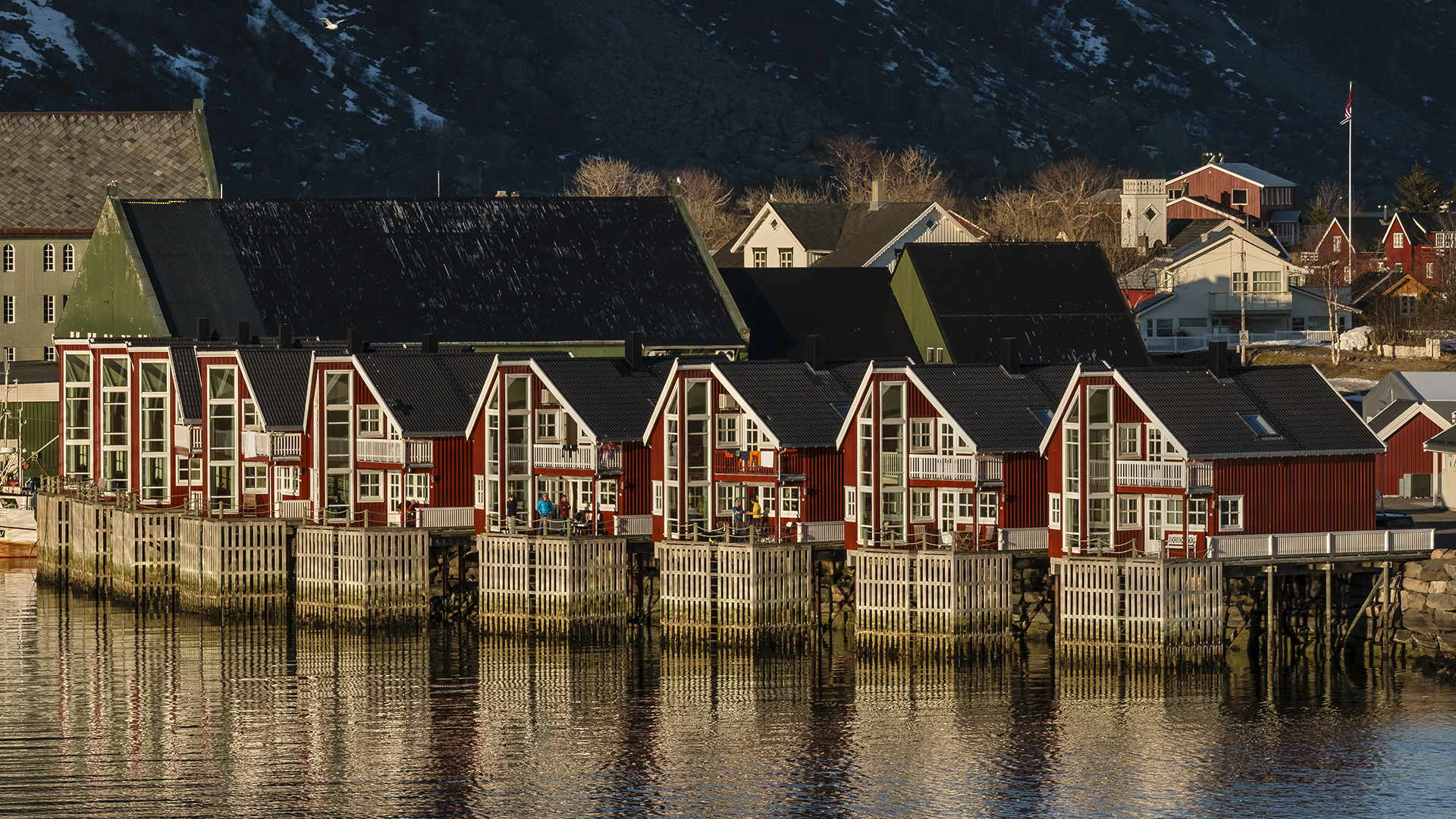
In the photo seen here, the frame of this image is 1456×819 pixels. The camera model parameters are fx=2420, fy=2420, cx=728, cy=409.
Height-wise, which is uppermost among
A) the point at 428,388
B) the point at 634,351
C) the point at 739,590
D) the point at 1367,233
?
the point at 1367,233

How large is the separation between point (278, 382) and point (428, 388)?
23.3ft

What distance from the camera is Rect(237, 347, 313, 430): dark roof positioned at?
278 ft

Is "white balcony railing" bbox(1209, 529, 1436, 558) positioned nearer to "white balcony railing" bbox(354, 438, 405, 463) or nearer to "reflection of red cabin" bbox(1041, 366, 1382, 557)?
"reflection of red cabin" bbox(1041, 366, 1382, 557)

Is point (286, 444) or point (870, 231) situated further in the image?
point (870, 231)

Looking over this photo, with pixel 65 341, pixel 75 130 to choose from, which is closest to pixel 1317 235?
pixel 75 130

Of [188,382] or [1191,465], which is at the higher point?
[188,382]

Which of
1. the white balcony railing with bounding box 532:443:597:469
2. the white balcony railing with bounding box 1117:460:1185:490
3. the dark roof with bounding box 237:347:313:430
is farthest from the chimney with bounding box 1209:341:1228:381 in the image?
the dark roof with bounding box 237:347:313:430

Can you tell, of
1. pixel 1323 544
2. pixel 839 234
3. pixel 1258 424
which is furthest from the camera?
pixel 839 234

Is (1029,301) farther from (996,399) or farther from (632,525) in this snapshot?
(632,525)

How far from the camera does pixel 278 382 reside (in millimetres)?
86000

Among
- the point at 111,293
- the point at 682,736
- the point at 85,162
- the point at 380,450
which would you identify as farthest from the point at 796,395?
the point at 85,162

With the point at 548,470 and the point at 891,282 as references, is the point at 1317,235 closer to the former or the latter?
the point at 891,282

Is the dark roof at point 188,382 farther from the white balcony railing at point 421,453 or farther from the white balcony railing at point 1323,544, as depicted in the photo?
the white balcony railing at point 1323,544

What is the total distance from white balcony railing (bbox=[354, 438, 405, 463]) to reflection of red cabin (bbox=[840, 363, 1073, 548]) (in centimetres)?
1569
